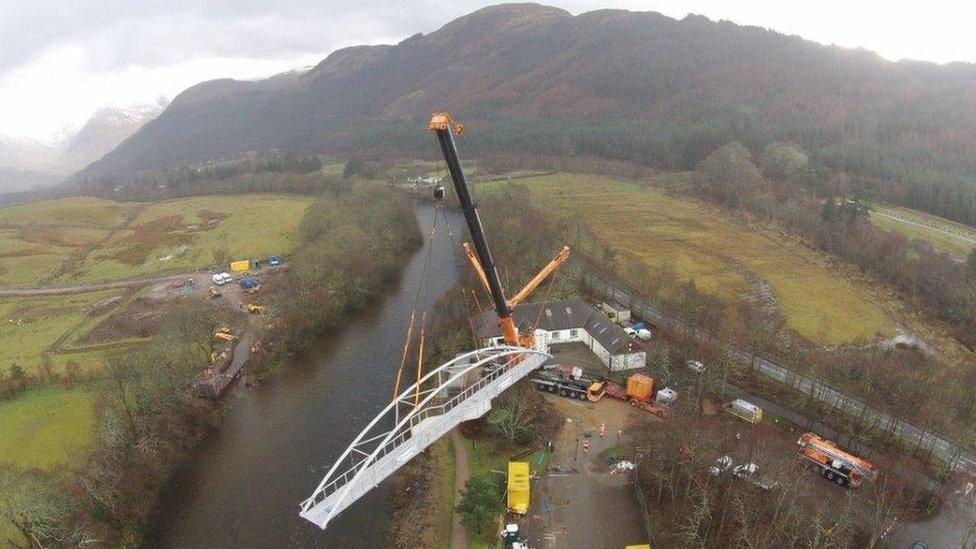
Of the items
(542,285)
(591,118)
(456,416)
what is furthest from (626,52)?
(456,416)

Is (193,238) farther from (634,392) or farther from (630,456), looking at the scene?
(630,456)

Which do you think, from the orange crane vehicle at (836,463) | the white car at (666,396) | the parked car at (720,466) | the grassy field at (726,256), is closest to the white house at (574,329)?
the white car at (666,396)

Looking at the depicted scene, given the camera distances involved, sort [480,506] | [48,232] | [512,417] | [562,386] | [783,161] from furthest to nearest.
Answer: [783,161] → [48,232] → [562,386] → [512,417] → [480,506]

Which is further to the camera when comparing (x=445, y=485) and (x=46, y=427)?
(x=46, y=427)

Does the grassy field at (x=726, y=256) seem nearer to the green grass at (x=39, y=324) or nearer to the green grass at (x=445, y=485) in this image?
the green grass at (x=445, y=485)

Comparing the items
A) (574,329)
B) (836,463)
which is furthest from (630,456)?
(574,329)

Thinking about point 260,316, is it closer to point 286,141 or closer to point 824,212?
point 824,212
